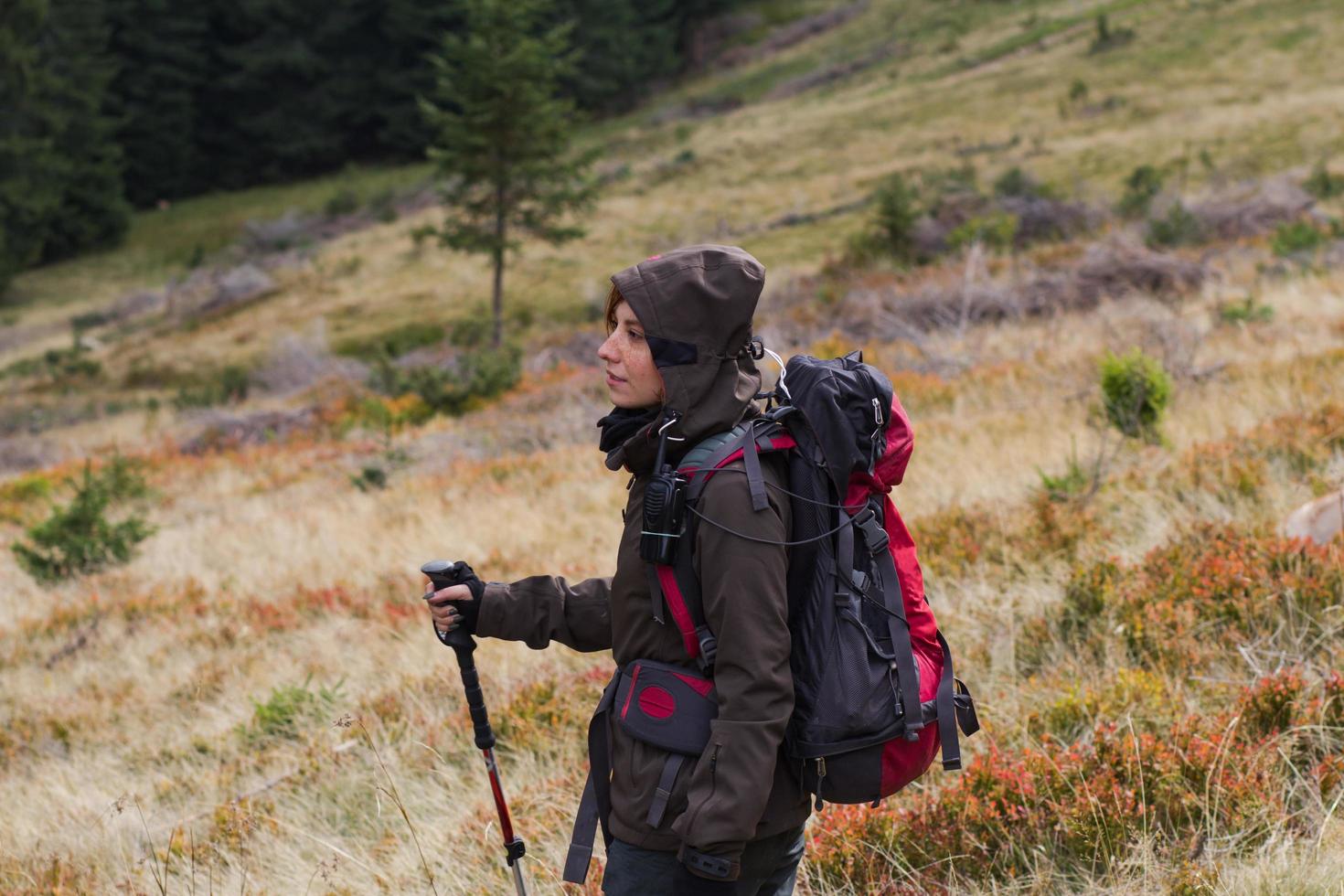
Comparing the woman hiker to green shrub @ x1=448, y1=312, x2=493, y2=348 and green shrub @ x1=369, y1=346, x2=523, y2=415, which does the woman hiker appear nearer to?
green shrub @ x1=369, y1=346, x2=523, y2=415

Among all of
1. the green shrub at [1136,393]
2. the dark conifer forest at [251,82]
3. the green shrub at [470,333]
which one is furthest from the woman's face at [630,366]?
the dark conifer forest at [251,82]

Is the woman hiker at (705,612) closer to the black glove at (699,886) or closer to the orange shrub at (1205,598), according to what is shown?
the black glove at (699,886)

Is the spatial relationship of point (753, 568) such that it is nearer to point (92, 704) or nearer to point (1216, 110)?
point (92, 704)

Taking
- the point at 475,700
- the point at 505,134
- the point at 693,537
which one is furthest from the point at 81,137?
the point at 693,537

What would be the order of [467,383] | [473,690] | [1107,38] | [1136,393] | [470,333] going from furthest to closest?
1. [1107,38]
2. [470,333]
3. [467,383]
4. [1136,393]
5. [473,690]

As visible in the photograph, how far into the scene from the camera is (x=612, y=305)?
229cm

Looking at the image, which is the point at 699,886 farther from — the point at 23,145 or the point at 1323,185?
the point at 23,145

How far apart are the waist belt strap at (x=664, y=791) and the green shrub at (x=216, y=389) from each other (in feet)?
71.7

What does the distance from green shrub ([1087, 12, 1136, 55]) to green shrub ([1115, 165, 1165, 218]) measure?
1680 cm

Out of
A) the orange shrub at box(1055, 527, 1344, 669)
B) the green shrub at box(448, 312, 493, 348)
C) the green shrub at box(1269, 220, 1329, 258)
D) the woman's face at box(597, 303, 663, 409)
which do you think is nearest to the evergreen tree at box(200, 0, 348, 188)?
the green shrub at box(448, 312, 493, 348)

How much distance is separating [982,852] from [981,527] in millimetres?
2691

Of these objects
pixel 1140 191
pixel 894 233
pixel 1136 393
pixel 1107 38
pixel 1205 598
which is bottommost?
pixel 1140 191

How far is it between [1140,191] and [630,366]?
73.0 ft

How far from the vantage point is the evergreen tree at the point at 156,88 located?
51.9 meters
